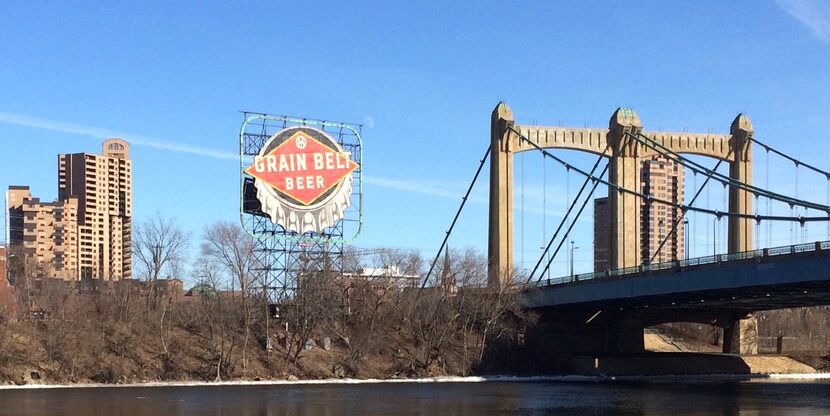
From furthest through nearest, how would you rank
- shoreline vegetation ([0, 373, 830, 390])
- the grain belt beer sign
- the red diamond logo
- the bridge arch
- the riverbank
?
the bridge arch < the red diamond logo < the grain belt beer sign < the riverbank < shoreline vegetation ([0, 373, 830, 390])

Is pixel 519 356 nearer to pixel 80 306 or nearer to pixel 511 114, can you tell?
pixel 511 114

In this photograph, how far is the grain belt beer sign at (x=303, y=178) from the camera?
9300 centimetres

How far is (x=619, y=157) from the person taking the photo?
355 feet

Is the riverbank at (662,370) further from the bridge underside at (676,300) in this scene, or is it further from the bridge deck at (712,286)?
the bridge deck at (712,286)

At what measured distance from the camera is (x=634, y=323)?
105438 mm

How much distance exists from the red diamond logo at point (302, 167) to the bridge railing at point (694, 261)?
23.1m

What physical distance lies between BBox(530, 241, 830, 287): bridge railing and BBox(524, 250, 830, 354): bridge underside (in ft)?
1.52

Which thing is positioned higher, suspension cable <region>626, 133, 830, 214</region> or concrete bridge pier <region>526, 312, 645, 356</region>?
suspension cable <region>626, 133, 830, 214</region>

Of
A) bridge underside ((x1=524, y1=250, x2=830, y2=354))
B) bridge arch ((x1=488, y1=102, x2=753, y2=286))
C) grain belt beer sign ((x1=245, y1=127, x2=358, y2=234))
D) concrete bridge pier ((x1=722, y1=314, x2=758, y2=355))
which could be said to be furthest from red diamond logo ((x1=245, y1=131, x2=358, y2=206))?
concrete bridge pier ((x1=722, y1=314, x2=758, y2=355))

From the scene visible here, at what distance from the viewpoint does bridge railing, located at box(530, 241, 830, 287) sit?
64.4 metres

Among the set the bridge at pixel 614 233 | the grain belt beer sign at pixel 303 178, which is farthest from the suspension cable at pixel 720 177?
the grain belt beer sign at pixel 303 178

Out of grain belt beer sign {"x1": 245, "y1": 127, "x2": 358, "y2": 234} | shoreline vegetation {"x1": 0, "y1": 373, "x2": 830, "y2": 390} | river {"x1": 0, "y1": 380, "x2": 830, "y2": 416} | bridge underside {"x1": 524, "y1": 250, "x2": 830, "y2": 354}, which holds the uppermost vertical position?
grain belt beer sign {"x1": 245, "y1": 127, "x2": 358, "y2": 234}

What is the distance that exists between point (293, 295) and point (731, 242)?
153ft

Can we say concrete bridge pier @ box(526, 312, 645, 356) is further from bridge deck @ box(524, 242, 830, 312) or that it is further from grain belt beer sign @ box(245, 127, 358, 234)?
grain belt beer sign @ box(245, 127, 358, 234)
